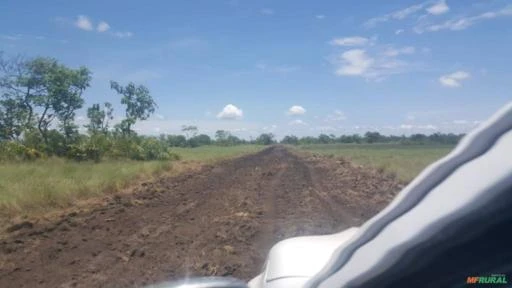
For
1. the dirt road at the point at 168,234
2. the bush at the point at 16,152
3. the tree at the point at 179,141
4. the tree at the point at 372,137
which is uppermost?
the tree at the point at 372,137

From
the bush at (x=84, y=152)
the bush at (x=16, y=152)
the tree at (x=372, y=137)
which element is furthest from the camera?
the tree at (x=372, y=137)

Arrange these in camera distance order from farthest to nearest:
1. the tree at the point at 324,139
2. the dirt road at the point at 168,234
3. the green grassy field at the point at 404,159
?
1. the tree at the point at 324,139
2. the green grassy field at the point at 404,159
3. the dirt road at the point at 168,234

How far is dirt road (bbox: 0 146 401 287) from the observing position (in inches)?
250

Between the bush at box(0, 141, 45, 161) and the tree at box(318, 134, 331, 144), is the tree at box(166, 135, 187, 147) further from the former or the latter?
the bush at box(0, 141, 45, 161)

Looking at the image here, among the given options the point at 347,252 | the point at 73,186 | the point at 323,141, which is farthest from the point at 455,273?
the point at 323,141

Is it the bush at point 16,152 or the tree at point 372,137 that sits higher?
the tree at point 372,137

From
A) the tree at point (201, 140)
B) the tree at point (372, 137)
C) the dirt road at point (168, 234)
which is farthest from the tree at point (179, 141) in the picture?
the dirt road at point (168, 234)

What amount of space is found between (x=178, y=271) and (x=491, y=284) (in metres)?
5.62

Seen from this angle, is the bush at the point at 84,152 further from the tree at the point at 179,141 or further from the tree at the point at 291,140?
the tree at the point at 291,140

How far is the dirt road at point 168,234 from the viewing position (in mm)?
6344

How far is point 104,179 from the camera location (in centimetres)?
1517

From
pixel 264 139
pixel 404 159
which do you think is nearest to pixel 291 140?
pixel 264 139

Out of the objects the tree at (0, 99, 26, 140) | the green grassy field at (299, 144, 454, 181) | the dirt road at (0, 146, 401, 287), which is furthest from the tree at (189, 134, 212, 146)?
the dirt road at (0, 146, 401, 287)

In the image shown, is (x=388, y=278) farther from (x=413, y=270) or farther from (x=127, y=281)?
(x=127, y=281)
